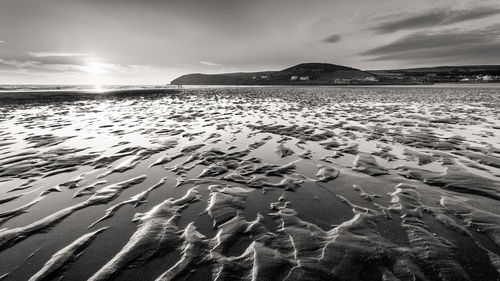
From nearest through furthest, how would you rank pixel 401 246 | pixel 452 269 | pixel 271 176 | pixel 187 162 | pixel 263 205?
pixel 452 269
pixel 401 246
pixel 263 205
pixel 271 176
pixel 187 162

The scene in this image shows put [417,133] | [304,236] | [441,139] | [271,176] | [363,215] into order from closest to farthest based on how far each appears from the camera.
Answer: [304,236] → [363,215] → [271,176] → [441,139] → [417,133]

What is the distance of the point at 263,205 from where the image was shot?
4859mm

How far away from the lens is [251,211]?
4.60 meters

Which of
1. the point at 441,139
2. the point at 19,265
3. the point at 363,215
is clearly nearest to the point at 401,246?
the point at 363,215

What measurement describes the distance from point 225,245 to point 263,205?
1.48 metres

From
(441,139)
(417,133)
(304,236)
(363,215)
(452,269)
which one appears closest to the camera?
(452,269)

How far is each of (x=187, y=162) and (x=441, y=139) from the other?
985cm

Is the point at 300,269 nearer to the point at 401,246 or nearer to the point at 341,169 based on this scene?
the point at 401,246

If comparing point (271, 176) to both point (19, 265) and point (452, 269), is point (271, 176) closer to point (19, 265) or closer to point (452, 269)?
point (452, 269)

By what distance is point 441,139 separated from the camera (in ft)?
32.8

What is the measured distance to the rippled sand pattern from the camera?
308 centimetres

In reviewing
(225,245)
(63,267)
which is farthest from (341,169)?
(63,267)

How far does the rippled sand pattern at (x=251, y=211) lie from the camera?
10.1 feet

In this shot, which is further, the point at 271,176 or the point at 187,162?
the point at 187,162
